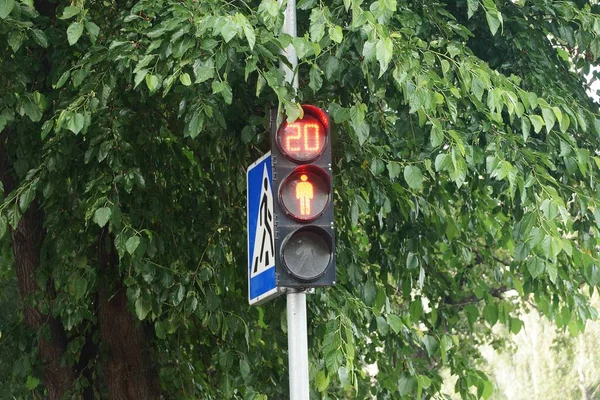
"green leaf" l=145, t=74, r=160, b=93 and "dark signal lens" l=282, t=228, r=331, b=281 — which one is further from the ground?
"green leaf" l=145, t=74, r=160, b=93

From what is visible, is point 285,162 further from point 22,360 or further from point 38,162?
point 22,360

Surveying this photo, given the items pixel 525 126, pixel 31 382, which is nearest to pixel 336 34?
pixel 525 126

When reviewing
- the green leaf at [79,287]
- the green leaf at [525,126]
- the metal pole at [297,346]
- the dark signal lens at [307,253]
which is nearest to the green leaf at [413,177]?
the green leaf at [525,126]

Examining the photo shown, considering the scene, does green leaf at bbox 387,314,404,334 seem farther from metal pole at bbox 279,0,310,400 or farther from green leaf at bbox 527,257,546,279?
metal pole at bbox 279,0,310,400

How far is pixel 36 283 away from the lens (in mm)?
7961

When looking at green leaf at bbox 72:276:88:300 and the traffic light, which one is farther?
green leaf at bbox 72:276:88:300

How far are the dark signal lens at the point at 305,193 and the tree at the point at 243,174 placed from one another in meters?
0.29

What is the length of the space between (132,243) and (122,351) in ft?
6.15

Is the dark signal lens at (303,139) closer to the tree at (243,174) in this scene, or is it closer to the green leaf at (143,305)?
the tree at (243,174)

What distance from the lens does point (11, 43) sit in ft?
20.8

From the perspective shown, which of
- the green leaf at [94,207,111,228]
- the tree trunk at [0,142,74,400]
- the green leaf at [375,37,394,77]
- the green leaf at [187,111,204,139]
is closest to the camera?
the green leaf at [375,37,394,77]

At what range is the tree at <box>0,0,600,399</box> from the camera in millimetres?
5992

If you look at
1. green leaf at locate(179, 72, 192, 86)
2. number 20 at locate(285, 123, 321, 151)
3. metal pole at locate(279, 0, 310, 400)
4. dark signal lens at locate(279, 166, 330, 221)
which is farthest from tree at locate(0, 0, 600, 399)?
metal pole at locate(279, 0, 310, 400)

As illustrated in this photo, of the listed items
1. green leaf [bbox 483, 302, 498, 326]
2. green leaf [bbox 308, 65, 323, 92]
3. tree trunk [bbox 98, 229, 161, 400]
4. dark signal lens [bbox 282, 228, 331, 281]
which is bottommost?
tree trunk [bbox 98, 229, 161, 400]
